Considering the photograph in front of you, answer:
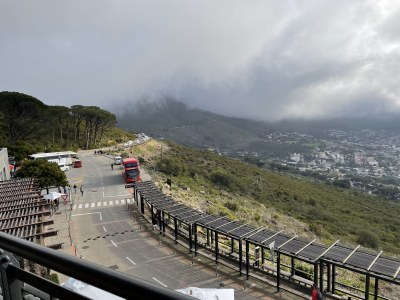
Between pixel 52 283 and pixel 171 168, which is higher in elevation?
pixel 52 283

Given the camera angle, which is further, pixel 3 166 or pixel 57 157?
pixel 57 157

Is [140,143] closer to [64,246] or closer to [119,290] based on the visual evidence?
[64,246]

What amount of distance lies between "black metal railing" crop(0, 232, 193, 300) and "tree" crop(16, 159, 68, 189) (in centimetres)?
3828

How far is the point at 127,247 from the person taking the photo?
24.6m

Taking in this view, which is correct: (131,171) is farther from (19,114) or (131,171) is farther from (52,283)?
(52,283)

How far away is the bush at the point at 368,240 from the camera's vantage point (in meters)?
38.2

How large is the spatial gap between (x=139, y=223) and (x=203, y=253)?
9315mm

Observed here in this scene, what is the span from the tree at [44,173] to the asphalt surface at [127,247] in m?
3.00

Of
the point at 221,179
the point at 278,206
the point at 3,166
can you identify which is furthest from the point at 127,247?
the point at 221,179

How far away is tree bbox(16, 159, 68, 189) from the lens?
37.3 m

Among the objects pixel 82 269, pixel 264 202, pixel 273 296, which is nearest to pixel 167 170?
pixel 264 202

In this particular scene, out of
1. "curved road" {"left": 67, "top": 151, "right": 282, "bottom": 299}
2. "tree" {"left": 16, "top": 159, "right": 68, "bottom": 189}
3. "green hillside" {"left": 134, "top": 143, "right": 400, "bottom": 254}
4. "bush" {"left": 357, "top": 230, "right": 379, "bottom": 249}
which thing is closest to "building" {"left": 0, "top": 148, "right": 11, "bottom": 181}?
"tree" {"left": 16, "top": 159, "right": 68, "bottom": 189}

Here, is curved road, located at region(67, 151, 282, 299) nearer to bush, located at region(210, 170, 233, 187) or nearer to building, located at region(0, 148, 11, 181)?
building, located at region(0, 148, 11, 181)

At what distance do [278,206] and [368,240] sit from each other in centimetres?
1625
